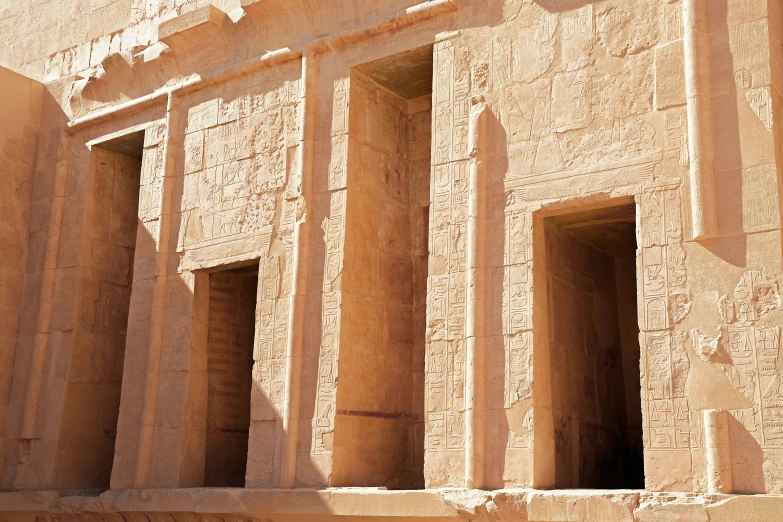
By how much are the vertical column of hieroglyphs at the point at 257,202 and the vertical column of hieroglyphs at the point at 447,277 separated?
1476mm

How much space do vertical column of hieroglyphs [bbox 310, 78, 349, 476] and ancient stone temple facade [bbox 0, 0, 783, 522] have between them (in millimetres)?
24

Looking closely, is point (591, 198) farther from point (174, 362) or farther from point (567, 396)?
point (174, 362)

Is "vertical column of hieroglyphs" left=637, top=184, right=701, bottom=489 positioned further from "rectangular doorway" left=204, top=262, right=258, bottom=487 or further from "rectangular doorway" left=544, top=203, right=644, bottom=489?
"rectangular doorway" left=204, top=262, right=258, bottom=487

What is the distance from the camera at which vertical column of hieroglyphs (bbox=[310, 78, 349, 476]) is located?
8.12 metres

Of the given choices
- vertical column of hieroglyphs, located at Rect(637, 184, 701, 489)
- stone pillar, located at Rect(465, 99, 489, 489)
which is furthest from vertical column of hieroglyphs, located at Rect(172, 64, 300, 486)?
vertical column of hieroglyphs, located at Rect(637, 184, 701, 489)

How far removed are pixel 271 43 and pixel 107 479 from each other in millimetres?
A: 4644

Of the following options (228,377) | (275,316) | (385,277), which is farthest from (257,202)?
(228,377)

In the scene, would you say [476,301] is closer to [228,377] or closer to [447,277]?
[447,277]

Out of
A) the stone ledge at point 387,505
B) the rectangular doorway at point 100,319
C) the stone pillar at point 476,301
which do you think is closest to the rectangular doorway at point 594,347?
the stone pillar at point 476,301

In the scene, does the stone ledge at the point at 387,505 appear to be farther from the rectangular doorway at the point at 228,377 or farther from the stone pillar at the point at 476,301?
the rectangular doorway at the point at 228,377

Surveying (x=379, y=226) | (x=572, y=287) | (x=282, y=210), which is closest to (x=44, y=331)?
(x=282, y=210)

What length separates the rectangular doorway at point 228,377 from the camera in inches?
386

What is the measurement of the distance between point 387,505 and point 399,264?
2405 millimetres

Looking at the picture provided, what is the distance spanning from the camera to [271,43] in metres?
Answer: 9.44
